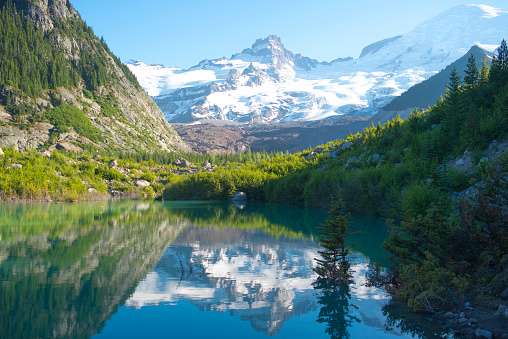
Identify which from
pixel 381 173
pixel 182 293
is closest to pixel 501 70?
pixel 381 173

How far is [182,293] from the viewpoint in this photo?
18234mm

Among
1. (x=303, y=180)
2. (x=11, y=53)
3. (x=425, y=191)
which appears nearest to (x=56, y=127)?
(x=11, y=53)

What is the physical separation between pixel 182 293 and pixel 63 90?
148235 millimetres

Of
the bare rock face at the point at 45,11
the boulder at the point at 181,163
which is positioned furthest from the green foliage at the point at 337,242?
the bare rock face at the point at 45,11

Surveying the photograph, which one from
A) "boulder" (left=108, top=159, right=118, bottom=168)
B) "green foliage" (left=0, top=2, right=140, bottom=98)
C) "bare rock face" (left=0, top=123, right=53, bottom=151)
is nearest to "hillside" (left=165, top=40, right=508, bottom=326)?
"boulder" (left=108, top=159, right=118, bottom=168)

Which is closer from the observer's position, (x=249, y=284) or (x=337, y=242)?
(x=337, y=242)

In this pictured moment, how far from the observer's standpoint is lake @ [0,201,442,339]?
1423cm

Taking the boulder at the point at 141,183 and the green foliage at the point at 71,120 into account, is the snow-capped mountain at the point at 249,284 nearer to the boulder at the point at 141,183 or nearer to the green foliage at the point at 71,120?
the boulder at the point at 141,183

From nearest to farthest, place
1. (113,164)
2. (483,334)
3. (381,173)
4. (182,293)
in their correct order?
(483,334)
(182,293)
(381,173)
(113,164)

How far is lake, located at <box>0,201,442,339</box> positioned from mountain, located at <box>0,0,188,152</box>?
9656cm

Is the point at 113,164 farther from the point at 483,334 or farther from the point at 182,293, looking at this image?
the point at 483,334

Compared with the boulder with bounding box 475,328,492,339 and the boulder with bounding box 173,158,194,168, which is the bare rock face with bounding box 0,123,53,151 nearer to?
the boulder with bounding box 173,158,194,168

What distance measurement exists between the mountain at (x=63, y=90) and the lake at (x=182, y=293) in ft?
317

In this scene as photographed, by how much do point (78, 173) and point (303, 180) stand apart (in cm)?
5788
